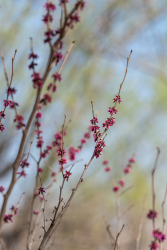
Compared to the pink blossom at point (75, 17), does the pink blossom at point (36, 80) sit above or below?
below

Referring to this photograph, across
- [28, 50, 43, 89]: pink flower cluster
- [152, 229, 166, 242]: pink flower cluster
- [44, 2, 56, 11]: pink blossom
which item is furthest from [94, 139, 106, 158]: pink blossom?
[44, 2, 56, 11]: pink blossom

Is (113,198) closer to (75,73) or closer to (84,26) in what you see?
(75,73)

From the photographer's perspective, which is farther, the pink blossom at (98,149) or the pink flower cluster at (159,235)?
the pink flower cluster at (159,235)

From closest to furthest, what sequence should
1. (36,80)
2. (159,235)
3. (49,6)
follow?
(36,80) → (49,6) → (159,235)

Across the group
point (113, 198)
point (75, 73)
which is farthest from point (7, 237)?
point (75, 73)

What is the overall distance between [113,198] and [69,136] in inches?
143

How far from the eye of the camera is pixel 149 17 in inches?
369

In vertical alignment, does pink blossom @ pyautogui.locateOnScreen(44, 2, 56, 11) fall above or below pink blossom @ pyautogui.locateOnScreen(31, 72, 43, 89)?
above

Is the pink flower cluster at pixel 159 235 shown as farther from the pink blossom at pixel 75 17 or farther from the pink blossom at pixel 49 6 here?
the pink blossom at pixel 49 6

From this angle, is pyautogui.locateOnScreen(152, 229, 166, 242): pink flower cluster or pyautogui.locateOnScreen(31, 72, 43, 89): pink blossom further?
pyautogui.locateOnScreen(152, 229, 166, 242): pink flower cluster

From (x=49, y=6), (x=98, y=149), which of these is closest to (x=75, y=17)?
(x=49, y=6)

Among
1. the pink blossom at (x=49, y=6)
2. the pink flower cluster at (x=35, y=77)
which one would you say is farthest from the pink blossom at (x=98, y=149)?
the pink blossom at (x=49, y=6)

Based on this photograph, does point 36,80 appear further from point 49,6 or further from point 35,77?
point 49,6

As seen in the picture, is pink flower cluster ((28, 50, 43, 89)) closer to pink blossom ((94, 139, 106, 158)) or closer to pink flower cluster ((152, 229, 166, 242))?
pink blossom ((94, 139, 106, 158))
